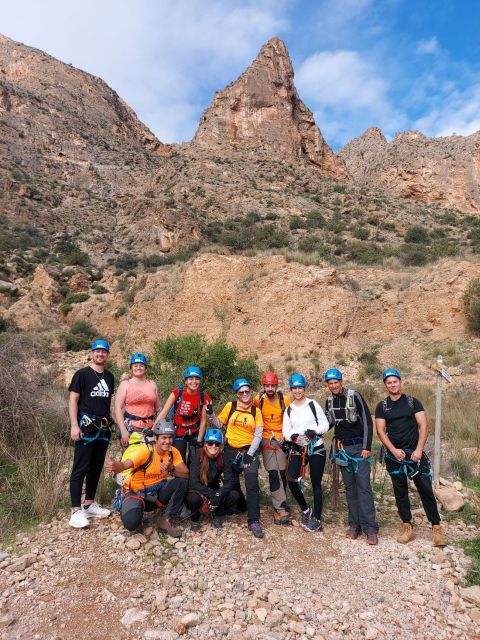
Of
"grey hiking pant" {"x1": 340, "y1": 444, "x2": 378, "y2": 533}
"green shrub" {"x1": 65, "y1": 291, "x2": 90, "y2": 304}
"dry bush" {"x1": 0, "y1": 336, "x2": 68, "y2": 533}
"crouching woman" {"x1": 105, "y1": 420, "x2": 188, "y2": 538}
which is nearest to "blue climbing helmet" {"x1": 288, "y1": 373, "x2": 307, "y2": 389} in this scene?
"grey hiking pant" {"x1": 340, "y1": 444, "x2": 378, "y2": 533}

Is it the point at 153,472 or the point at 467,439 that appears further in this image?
the point at 467,439

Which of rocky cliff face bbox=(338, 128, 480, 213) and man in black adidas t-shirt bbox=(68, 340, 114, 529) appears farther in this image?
rocky cliff face bbox=(338, 128, 480, 213)

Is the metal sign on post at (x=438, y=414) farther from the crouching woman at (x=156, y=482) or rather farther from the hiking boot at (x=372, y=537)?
the crouching woman at (x=156, y=482)

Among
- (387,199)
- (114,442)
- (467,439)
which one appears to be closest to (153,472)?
(114,442)

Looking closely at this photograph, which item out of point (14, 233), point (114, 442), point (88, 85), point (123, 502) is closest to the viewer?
point (123, 502)

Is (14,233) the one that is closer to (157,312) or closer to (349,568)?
(157,312)

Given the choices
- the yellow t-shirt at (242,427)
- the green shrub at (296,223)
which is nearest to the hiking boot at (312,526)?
the yellow t-shirt at (242,427)

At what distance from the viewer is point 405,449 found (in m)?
3.99

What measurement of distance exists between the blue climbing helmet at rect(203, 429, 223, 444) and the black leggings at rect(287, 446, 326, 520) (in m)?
0.82

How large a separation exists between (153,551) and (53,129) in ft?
177

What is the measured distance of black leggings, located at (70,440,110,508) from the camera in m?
3.99

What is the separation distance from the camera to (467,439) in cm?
729

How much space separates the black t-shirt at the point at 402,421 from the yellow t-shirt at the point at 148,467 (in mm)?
2180

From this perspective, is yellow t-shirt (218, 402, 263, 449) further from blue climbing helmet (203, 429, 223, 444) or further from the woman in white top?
the woman in white top
